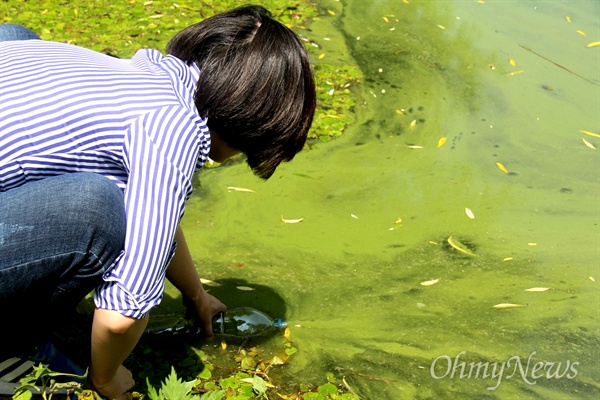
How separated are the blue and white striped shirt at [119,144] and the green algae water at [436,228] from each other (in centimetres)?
63

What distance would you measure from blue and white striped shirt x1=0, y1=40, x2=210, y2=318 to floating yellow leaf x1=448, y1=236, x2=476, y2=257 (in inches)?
49.6

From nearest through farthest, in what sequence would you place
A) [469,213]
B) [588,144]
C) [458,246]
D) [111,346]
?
[111,346] → [458,246] → [469,213] → [588,144]

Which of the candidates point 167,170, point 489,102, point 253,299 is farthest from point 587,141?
point 167,170

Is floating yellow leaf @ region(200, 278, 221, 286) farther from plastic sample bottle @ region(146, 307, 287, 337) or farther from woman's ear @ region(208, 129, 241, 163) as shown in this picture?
woman's ear @ region(208, 129, 241, 163)

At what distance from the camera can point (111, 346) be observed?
1.48 meters

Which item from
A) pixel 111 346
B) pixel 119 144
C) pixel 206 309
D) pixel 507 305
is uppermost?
pixel 119 144

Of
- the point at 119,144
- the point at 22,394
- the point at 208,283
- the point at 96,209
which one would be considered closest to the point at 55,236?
the point at 96,209

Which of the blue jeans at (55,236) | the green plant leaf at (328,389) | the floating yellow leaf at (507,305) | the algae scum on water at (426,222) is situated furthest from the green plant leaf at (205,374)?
the floating yellow leaf at (507,305)

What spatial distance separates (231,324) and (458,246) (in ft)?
2.83

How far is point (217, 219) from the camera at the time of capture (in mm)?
2480

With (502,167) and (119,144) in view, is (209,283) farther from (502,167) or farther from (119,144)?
(502,167)

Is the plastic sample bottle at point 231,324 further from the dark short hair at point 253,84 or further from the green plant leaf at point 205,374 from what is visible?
the dark short hair at point 253,84

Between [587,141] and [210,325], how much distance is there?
6.34ft

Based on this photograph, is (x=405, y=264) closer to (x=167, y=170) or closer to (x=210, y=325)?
(x=210, y=325)
